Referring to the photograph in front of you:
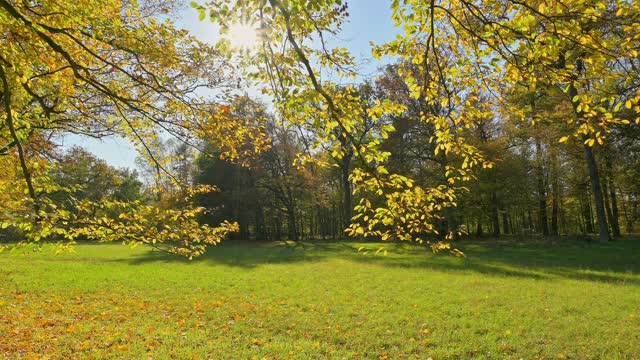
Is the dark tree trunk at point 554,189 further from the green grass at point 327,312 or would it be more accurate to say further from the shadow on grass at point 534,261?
the green grass at point 327,312

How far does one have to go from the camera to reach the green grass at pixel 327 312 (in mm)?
6270

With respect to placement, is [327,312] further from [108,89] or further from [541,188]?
[541,188]

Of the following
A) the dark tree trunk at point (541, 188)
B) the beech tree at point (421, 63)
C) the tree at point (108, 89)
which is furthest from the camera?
the dark tree trunk at point (541, 188)

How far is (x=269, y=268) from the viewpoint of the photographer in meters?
16.9

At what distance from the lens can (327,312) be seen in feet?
28.7

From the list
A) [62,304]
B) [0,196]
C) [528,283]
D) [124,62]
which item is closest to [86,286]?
[62,304]

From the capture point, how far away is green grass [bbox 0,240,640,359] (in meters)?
6.27

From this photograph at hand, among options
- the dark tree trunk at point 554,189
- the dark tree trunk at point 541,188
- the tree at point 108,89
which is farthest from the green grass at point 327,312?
the dark tree trunk at point 541,188

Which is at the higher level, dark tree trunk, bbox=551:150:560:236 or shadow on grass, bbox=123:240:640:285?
dark tree trunk, bbox=551:150:560:236

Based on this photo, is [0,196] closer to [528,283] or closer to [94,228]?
[94,228]

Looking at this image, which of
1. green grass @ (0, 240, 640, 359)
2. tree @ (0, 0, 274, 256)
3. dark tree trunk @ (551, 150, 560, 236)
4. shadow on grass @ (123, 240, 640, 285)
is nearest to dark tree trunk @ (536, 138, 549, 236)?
dark tree trunk @ (551, 150, 560, 236)

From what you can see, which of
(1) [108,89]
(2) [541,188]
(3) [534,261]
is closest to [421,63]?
(1) [108,89]

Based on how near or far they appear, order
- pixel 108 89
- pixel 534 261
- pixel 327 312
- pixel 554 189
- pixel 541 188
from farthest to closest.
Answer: pixel 554 189
pixel 541 188
pixel 534 261
pixel 327 312
pixel 108 89

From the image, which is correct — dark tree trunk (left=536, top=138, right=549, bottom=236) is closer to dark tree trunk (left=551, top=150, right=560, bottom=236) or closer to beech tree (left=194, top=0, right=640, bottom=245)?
dark tree trunk (left=551, top=150, right=560, bottom=236)
